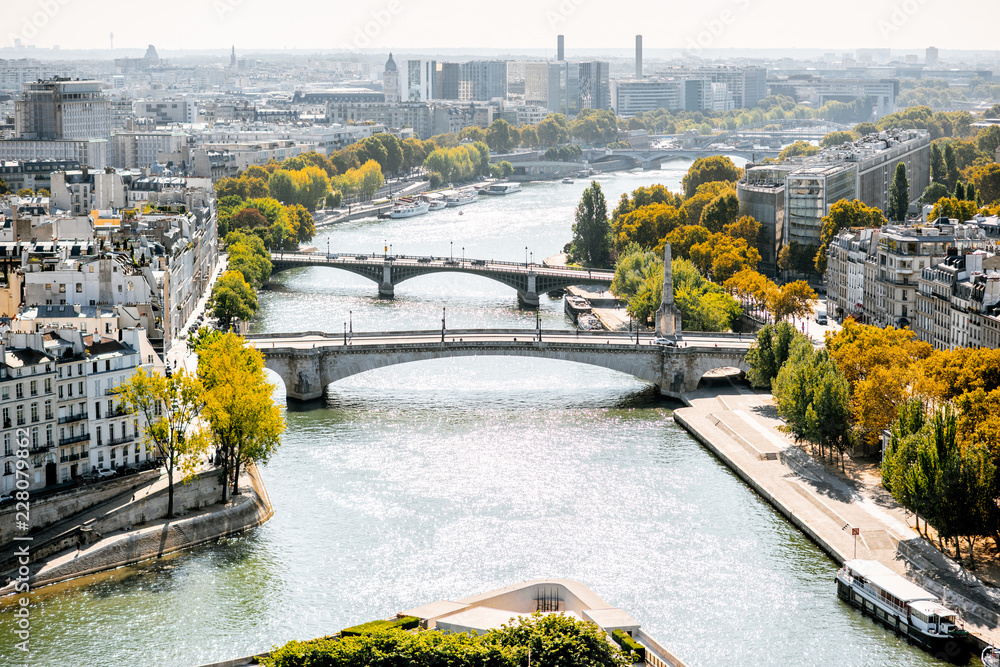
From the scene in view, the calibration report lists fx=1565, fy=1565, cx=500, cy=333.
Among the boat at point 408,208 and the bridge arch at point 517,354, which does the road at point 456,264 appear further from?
the boat at point 408,208

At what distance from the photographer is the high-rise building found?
155337 millimetres

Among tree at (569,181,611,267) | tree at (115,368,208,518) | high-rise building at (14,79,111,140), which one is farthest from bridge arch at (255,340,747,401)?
high-rise building at (14,79,111,140)

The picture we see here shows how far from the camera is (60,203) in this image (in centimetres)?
10288

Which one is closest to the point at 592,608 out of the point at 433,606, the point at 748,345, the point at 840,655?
the point at 433,606

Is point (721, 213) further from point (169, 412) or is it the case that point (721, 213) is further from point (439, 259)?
point (169, 412)

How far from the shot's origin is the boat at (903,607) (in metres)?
42.0

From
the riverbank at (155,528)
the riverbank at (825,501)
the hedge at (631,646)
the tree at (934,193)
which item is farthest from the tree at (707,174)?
the hedge at (631,646)

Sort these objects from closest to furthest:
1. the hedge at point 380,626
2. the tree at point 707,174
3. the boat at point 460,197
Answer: the hedge at point 380,626 < the tree at point 707,174 < the boat at point 460,197

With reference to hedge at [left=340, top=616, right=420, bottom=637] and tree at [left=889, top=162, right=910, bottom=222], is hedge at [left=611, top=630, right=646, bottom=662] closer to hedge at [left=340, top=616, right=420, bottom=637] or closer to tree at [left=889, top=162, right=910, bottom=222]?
hedge at [left=340, top=616, right=420, bottom=637]

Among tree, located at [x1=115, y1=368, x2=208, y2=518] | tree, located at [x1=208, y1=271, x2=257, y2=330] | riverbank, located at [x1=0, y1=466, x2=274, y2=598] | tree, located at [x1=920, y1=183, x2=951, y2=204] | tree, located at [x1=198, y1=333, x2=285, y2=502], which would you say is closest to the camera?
riverbank, located at [x1=0, y1=466, x2=274, y2=598]

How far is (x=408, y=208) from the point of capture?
15100 centimetres

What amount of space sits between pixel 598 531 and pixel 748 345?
2351 cm

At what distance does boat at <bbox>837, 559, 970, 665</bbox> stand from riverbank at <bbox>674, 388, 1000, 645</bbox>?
2.40ft

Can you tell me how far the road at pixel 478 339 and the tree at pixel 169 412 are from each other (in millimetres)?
18239
